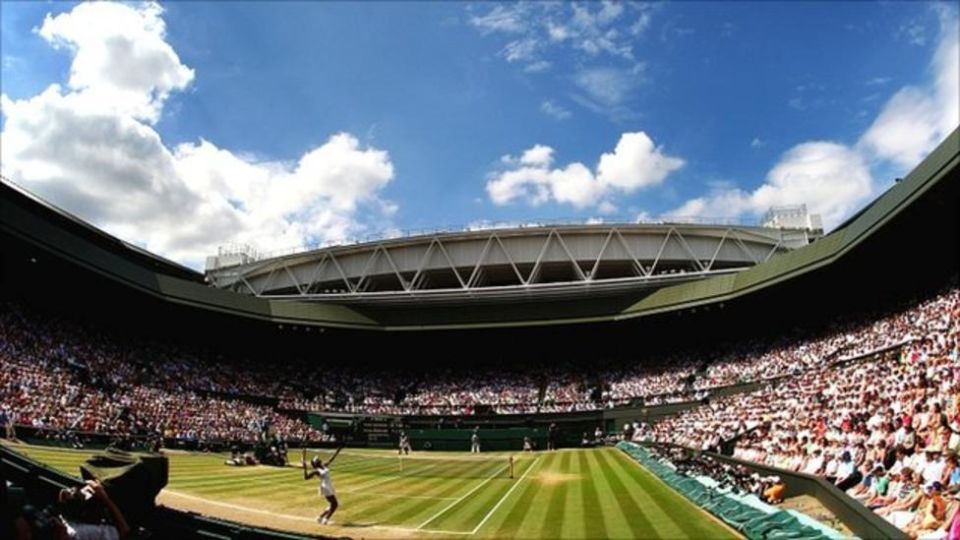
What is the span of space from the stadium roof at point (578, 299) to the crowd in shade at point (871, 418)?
4682mm

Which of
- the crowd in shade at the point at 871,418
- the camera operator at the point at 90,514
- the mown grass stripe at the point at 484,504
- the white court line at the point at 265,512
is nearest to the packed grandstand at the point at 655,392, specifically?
the crowd in shade at the point at 871,418

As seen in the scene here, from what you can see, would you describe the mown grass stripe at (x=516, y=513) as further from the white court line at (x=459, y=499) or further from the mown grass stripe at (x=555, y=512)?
the white court line at (x=459, y=499)

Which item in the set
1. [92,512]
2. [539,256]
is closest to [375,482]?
[92,512]

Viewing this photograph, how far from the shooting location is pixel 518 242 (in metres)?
57.9

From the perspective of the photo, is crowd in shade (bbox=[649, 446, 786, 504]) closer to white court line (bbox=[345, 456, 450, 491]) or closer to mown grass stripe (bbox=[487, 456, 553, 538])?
mown grass stripe (bbox=[487, 456, 553, 538])

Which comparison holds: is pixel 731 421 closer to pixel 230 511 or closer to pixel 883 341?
pixel 883 341

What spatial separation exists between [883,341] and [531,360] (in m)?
33.6

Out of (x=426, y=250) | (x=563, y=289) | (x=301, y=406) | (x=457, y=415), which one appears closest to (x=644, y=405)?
(x=563, y=289)

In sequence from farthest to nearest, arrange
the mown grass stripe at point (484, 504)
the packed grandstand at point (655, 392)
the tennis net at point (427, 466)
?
the tennis net at point (427, 466), the packed grandstand at point (655, 392), the mown grass stripe at point (484, 504)

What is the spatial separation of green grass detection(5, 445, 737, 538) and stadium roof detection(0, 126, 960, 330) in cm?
1784

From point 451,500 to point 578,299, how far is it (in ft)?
119

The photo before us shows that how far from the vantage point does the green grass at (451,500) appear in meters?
15.1

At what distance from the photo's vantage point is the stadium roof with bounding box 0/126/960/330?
3309 centimetres

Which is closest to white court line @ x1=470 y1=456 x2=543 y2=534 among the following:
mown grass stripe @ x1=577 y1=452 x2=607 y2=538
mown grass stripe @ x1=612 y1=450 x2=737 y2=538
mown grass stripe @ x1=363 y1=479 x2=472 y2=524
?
mown grass stripe @ x1=363 y1=479 x2=472 y2=524
